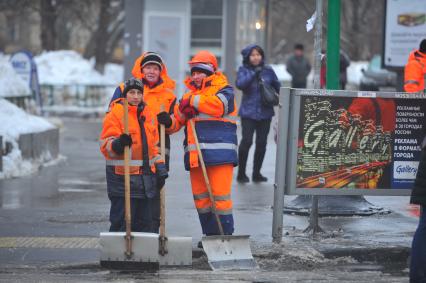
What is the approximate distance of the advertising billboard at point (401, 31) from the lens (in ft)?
46.3

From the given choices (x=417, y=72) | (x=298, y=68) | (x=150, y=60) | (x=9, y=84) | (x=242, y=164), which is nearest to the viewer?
(x=150, y=60)

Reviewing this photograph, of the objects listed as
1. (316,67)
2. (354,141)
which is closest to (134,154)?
(354,141)

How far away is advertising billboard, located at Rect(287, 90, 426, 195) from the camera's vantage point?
8.65 meters

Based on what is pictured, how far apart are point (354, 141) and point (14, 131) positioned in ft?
20.6

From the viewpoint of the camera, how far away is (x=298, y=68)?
954 inches

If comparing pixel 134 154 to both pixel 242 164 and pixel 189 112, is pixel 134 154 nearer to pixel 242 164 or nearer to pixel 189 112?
pixel 189 112

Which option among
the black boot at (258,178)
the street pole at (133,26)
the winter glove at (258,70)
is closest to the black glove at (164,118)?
the winter glove at (258,70)

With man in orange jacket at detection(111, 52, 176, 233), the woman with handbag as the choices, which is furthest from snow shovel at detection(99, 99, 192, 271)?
the woman with handbag

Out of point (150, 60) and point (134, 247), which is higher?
point (150, 60)

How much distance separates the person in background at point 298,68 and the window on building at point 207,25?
3.73 metres

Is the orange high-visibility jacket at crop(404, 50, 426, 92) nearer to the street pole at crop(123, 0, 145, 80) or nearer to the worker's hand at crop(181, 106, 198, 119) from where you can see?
the worker's hand at crop(181, 106, 198, 119)

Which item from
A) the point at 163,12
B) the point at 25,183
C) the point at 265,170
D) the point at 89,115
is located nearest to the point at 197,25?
the point at 163,12

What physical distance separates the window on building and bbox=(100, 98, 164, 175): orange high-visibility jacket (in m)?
19.7

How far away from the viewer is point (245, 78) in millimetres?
12398
